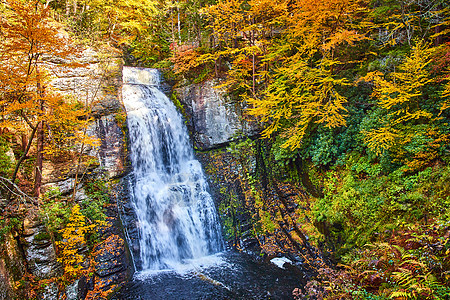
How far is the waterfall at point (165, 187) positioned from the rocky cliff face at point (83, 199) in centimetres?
75

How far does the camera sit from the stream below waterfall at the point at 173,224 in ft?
22.7

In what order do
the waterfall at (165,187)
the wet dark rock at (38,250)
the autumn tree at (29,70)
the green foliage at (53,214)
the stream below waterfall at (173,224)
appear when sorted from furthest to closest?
the waterfall at (165,187) < the stream below waterfall at (173,224) < the green foliage at (53,214) < the wet dark rock at (38,250) < the autumn tree at (29,70)

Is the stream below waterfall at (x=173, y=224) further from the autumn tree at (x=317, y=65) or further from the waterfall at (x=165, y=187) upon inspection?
the autumn tree at (x=317, y=65)

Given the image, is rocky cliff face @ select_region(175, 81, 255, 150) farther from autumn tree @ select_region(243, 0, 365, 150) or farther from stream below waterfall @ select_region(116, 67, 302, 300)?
autumn tree @ select_region(243, 0, 365, 150)

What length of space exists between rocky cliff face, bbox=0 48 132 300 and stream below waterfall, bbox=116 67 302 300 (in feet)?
2.07

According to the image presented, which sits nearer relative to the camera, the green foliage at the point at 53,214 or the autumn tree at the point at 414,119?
the autumn tree at the point at 414,119

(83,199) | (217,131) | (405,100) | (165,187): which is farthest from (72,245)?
(405,100)

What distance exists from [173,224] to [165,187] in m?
1.75

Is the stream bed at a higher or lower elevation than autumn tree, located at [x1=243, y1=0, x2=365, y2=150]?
lower

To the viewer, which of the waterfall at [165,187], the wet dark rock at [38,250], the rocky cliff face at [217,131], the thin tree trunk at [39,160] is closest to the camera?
the wet dark rock at [38,250]

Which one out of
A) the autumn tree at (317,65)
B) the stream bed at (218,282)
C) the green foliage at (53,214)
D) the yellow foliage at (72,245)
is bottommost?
the stream bed at (218,282)

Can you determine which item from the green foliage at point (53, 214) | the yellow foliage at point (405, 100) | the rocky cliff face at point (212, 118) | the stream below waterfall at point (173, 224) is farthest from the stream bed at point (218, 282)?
the rocky cliff face at point (212, 118)

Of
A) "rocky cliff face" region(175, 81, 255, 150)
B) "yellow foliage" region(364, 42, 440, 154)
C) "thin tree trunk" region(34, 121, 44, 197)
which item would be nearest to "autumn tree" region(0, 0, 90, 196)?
"thin tree trunk" region(34, 121, 44, 197)

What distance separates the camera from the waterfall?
Answer: 8.99 m
